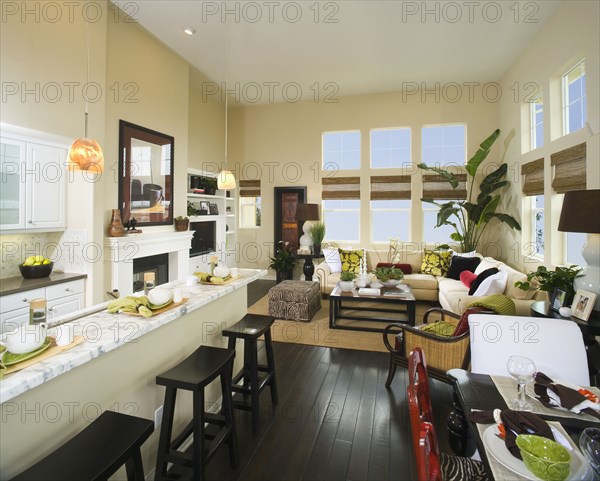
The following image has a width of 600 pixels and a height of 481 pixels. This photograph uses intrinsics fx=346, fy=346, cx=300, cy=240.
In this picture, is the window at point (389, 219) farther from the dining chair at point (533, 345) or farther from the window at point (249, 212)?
the dining chair at point (533, 345)

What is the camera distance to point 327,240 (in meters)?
7.20

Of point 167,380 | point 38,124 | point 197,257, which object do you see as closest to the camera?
point 167,380

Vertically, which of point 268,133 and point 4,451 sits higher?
point 268,133

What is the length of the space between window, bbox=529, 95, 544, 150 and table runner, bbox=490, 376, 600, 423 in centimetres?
419

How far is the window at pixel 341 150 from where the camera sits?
7.00 meters

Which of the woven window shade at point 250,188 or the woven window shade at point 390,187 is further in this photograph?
the woven window shade at point 250,188

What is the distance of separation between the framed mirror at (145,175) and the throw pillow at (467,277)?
442cm

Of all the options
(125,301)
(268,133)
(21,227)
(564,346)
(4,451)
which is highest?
(268,133)

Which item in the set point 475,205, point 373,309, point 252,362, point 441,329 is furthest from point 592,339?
point 475,205

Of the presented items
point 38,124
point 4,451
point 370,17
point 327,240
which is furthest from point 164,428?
point 327,240

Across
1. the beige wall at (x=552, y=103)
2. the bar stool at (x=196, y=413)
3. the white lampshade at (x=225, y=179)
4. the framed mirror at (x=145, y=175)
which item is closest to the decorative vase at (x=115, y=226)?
the framed mirror at (x=145, y=175)

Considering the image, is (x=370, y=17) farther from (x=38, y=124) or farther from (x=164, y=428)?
(x=164, y=428)

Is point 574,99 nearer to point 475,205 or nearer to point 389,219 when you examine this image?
point 475,205

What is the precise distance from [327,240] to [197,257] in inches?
103
